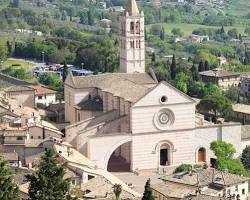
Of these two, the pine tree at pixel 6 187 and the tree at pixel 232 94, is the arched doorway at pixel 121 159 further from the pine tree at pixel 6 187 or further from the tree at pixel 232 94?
the tree at pixel 232 94

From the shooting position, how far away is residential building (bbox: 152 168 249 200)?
111 ft

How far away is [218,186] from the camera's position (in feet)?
115

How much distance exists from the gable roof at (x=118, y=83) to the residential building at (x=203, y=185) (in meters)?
11.4

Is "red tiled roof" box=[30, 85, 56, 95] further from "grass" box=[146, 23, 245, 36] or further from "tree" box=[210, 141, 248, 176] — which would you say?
"grass" box=[146, 23, 245, 36]

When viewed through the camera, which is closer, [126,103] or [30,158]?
[30,158]

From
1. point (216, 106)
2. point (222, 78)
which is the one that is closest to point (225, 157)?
point (216, 106)

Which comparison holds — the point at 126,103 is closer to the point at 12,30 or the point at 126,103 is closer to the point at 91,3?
the point at 12,30

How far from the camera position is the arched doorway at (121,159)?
151 feet

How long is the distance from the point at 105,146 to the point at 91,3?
12356 centimetres

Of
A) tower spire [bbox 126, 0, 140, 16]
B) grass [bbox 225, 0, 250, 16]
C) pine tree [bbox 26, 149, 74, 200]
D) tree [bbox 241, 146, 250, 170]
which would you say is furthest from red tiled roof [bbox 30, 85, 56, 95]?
grass [bbox 225, 0, 250, 16]

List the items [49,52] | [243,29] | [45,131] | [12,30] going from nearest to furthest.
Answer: [45,131], [49,52], [12,30], [243,29]

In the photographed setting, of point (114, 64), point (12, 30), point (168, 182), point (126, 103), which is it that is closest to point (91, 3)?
point (12, 30)

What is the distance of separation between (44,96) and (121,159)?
13.5 metres

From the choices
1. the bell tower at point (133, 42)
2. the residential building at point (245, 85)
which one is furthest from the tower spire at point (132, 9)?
the residential building at point (245, 85)
